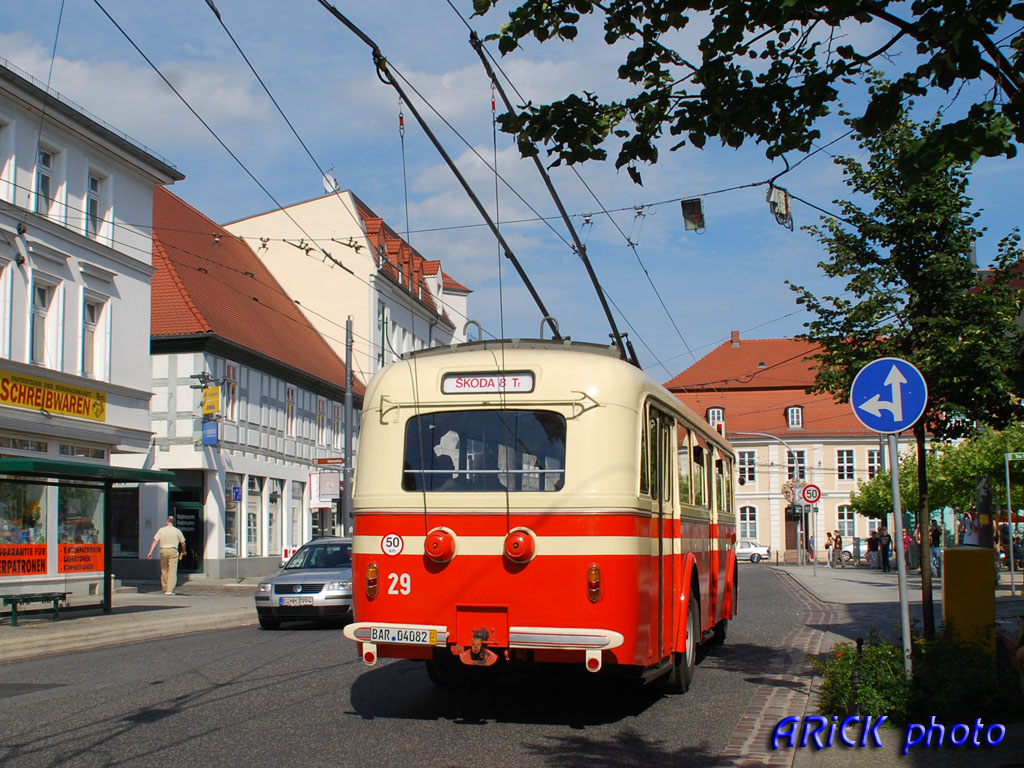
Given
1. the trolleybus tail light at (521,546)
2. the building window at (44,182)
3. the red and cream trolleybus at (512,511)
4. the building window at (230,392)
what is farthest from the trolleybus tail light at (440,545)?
the building window at (230,392)

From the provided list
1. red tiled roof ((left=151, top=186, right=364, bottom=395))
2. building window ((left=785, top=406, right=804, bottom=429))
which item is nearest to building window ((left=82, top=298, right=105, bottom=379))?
red tiled roof ((left=151, top=186, right=364, bottom=395))

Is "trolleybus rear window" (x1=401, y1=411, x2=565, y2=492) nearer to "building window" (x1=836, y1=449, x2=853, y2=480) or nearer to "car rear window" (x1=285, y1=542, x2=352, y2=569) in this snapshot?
"car rear window" (x1=285, y1=542, x2=352, y2=569)

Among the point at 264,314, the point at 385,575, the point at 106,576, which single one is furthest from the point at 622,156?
the point at 264,314

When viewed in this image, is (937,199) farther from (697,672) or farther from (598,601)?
(598,601)

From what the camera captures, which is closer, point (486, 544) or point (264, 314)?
point (486, 544)

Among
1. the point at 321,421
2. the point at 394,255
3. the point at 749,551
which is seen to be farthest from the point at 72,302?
the point at 749,551

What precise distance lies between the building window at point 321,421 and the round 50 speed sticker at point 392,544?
3943cm

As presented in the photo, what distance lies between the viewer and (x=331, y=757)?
771cm

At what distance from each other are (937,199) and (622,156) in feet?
20.5

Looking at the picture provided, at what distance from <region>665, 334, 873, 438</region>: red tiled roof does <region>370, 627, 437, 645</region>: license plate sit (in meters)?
68.4

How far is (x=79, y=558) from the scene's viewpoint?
22.1 m

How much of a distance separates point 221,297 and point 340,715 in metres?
34.8

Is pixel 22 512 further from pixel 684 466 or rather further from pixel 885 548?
pixel 885 548

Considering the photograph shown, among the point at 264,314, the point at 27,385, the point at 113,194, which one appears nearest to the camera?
the point at 27,385
